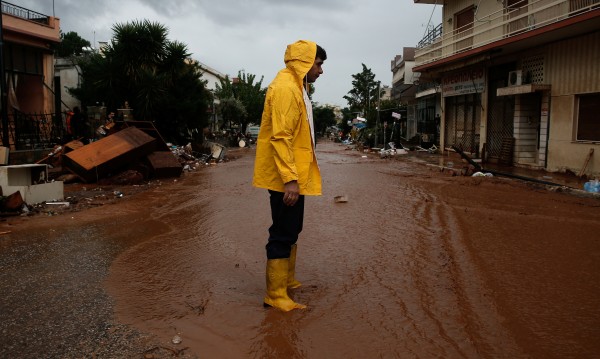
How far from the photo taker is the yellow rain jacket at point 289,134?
306cm

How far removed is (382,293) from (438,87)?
21320 mm

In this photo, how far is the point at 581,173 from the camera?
11734 millimetres

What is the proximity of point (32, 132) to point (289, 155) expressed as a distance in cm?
1375

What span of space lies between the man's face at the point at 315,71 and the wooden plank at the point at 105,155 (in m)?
7.85

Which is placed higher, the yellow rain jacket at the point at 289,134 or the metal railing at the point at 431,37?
the metal railing at the point at 431,37

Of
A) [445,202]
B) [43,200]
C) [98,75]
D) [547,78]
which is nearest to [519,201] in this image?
[445,202]

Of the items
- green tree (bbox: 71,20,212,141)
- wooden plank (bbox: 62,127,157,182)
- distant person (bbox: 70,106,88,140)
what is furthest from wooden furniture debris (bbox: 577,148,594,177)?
green tree (bbox: 71,20,212,141)

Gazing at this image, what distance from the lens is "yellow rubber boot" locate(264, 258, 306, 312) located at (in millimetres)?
3234

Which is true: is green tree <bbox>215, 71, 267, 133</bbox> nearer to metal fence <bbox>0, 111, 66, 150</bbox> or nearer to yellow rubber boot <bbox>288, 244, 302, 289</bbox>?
metal fence <bbox>0, 111, 66, 150</bbox>

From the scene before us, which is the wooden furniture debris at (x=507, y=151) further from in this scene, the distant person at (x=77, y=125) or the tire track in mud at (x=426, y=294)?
the distant person at (x=77, y=125)

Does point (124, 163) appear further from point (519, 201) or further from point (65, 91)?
point (65, 91)

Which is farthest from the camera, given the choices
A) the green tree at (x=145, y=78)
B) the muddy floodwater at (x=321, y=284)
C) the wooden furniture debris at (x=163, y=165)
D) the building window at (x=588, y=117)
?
the green tree at (x=145, y=78)

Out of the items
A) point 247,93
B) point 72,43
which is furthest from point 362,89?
point 72,43

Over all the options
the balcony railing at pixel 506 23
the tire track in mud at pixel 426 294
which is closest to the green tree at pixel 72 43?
the balcony railing at pixel 506 23
